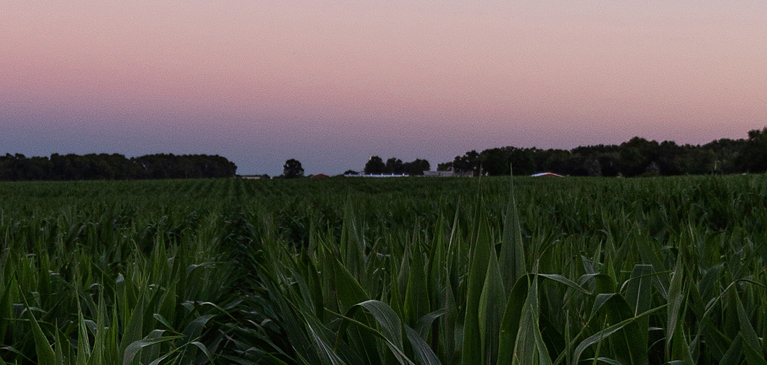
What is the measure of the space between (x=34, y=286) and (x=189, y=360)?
1.20m

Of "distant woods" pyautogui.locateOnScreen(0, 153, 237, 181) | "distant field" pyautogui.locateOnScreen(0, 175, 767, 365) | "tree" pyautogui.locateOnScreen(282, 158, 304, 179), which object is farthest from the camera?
"tree" pyautogui.locateOnScreen(282, 158, 304, 179)

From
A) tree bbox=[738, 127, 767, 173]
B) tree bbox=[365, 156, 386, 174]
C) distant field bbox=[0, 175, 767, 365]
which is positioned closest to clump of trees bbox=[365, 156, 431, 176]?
tree bbox=[365, 156, 386, 174]

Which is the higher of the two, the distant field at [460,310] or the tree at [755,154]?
the tree at [755,154]

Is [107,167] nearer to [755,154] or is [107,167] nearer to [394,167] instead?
[394,167]

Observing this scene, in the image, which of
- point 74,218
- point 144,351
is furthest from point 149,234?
point 144,351

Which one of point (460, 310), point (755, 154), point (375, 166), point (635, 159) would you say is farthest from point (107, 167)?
point (460, 310)

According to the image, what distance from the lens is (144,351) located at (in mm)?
1527

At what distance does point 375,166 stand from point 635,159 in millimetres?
71066

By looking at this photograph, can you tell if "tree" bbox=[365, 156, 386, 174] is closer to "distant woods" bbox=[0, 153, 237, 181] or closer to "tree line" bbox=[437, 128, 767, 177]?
"tree line" bbox=[437, 128, 767, 177]

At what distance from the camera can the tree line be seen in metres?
78.9

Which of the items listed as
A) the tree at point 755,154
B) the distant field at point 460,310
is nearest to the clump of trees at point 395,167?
the tree at point 755,154

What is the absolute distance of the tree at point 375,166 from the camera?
142 m

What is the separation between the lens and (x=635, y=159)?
301 ft

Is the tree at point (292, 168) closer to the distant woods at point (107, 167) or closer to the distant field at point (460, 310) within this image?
the distant woods at point (107, 167)
